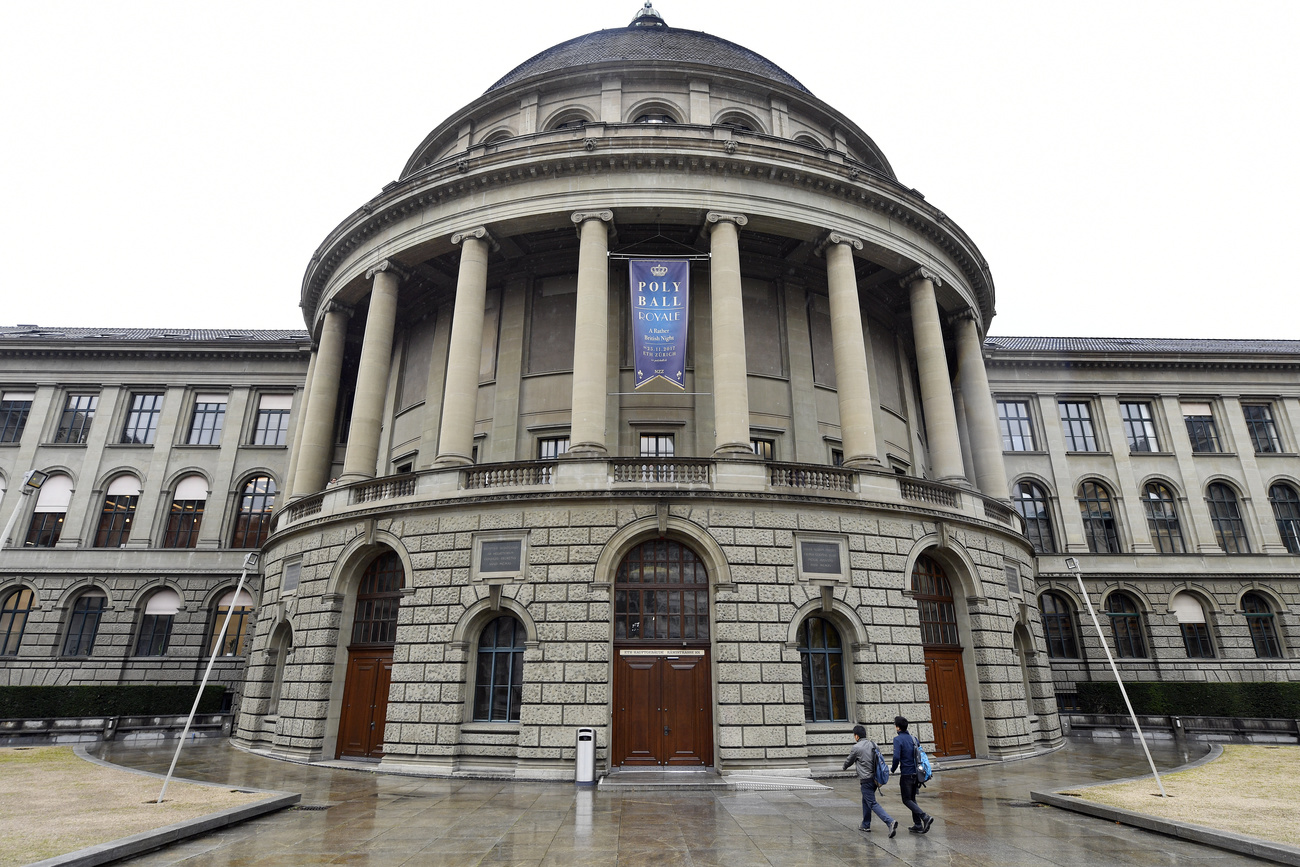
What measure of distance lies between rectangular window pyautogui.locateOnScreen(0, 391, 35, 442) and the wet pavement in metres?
35.4

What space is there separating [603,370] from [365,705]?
40.8ft

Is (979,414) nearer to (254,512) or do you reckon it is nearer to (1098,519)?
(1098,519)

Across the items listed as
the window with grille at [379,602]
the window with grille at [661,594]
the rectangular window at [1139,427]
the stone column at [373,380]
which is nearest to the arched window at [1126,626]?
the rectangular window at [1139,427]

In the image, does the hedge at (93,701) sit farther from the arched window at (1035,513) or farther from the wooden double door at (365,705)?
the arched window at (1035,513)

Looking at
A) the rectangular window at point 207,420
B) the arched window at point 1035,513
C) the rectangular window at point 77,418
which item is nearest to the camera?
the arched window at point 1035,513

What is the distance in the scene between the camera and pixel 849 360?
23.2 meters

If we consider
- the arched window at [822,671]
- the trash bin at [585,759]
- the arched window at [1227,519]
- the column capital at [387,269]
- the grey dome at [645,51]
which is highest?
the grey dome at [645,51]

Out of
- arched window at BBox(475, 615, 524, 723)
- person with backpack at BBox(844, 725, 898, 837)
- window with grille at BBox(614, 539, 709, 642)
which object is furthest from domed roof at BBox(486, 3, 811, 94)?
person with backpack at BBox(844, 725, 898, 837)

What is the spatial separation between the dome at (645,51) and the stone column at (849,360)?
37.2 feet

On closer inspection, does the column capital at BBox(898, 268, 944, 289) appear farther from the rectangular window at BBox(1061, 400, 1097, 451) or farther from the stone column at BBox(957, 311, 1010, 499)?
the rectangular window at BBox(1061, 400, 1097, 451)

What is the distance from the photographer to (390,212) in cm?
2655

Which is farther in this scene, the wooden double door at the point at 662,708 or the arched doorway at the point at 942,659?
the arched doorway at the point at 942,659

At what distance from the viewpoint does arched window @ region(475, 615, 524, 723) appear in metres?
19.1

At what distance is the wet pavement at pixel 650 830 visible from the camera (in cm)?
1007
